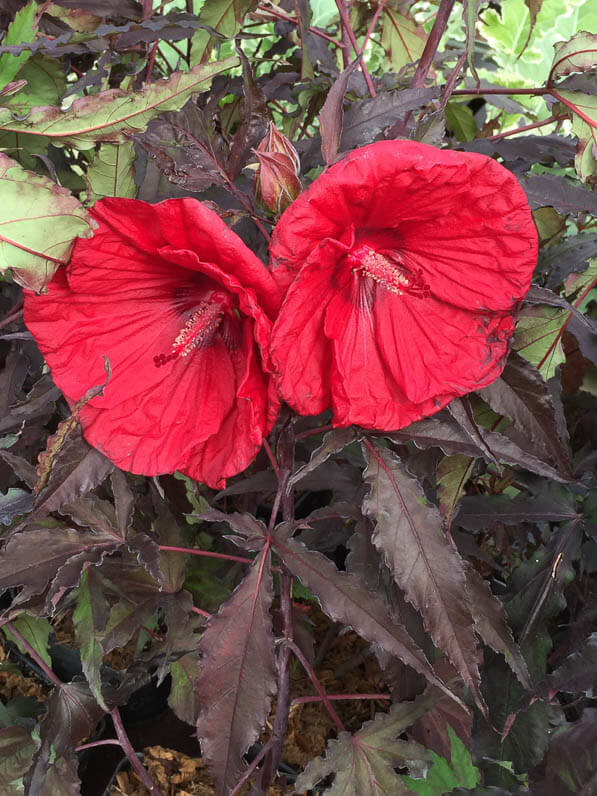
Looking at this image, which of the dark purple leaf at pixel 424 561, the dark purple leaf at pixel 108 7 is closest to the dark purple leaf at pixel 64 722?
the dark purple leaf at pixel 424 561

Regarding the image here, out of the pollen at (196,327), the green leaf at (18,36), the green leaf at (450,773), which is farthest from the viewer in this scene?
the green leaf at (450,773)

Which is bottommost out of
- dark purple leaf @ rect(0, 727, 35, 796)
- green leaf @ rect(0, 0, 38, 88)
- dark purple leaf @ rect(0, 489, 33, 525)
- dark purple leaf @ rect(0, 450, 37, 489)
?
dark purple leaf @ rect(0, 727, 35, 796)

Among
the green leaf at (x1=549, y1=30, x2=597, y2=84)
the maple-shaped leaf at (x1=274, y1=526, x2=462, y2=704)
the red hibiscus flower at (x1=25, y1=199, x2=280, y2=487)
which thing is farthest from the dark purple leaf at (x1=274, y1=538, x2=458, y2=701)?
the green leaf at (x1=549, y1=30, x2=597, y2=84)

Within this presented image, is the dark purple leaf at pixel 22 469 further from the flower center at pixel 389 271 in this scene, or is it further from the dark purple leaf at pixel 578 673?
the dark purple leaf at pixel 578 673

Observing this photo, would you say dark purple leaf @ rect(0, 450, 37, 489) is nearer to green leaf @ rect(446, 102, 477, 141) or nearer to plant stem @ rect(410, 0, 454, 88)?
plant stem @ rect(410, 0, 454, 88)

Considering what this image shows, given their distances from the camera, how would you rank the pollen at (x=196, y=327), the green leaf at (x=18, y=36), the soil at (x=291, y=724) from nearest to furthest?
the pollen at (x=196, y=327) → the green leaf at (x=18, y=36) → the soil at (x=291, y=724)

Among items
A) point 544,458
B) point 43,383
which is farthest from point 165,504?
point 544,458

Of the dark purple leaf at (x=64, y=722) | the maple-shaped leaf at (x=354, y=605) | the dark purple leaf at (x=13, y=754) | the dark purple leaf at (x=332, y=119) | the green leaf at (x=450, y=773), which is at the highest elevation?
the dark purple leaf at (x=332, y=119)

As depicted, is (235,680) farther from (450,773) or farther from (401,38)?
(401,38)

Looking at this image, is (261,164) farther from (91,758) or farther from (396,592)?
(91,758)
